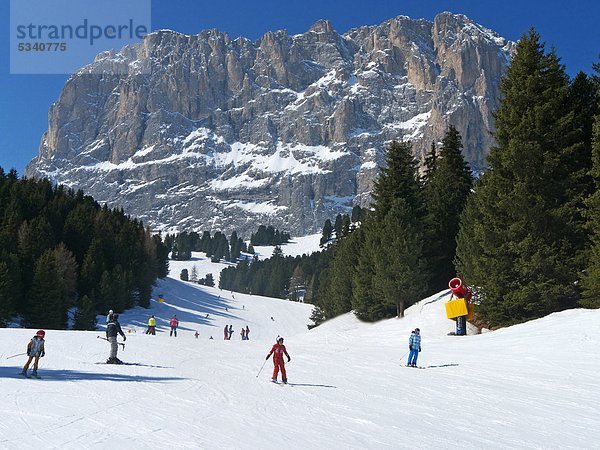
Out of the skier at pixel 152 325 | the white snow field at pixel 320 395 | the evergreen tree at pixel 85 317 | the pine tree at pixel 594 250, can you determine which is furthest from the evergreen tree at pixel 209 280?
the pine tree at pixel 594 250

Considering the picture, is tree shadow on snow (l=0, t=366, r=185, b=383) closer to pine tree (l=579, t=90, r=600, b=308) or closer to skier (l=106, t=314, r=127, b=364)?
skier (l=106, t=314, r=127, b=364)

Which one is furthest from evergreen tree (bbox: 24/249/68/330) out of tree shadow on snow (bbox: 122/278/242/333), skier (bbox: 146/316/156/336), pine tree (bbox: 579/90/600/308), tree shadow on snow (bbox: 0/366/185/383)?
pine tree (bbox: 579/90/600/308)

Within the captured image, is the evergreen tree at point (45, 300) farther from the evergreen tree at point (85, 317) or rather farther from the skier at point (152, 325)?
the skier at point (152, 325)

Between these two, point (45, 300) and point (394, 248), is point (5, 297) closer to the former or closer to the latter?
point (45, 300)

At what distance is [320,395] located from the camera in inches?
595

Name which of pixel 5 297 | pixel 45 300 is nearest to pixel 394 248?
pixel 45 300

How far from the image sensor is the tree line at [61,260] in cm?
4656

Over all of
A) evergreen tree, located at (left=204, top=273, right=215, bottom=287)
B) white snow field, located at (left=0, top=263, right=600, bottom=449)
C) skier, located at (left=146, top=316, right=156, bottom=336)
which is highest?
evergreen tree, located at (left=204, top=273, right=215, bottom=287)

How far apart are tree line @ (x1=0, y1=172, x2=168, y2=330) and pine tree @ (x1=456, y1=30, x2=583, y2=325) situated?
3521cm

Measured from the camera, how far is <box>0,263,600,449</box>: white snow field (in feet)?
33.8

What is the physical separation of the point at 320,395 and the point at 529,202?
51.9 feet

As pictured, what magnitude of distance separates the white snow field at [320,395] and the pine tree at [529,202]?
1685 mm

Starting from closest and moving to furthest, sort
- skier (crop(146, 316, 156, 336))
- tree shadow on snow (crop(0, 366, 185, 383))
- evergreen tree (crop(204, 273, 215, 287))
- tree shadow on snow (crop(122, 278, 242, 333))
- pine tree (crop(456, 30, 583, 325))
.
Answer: tree shadow on snow (crop(0, 366, 185, 383)) < pine tree (crop(456, 30, 583, 325)) < skier (crop(146, 316, 156, 336)) < tree shadow on snow (crop(122, 278, 242, 333)) < evergreen tree (crop(204, 273, 215, 287))

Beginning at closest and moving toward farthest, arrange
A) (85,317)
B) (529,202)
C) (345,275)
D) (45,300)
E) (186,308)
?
(529,202) < (45,300) < (85,317) < (345,275) < (186,308)
